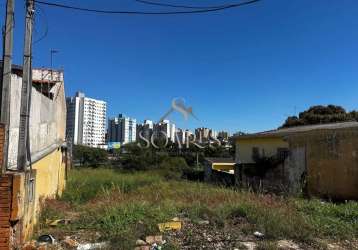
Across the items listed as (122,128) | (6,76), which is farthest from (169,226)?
(122,128)

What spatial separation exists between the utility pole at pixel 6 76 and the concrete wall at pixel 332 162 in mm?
12261

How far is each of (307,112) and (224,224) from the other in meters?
35.1

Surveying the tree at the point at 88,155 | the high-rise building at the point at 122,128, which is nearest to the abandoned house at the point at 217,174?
the tree at the point at 88,155

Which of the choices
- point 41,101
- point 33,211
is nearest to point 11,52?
point 33,211

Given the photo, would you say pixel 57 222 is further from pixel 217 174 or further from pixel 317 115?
pixel 317 115

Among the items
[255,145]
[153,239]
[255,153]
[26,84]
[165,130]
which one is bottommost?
[153,239]

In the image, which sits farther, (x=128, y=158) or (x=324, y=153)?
(x=128, y=158)

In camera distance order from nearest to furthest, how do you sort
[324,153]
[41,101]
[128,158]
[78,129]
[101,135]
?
[41,101]
[324,153]
[78,129]
[128,158]
[101,135]

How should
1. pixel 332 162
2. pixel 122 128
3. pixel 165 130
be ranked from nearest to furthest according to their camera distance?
pixel 332 162
pixel 165 130
pixel 122 128

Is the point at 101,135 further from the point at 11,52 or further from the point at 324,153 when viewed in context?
the point at 11,52

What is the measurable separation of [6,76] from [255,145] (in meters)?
23.7

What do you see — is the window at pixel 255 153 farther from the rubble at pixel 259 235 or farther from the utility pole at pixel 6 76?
the utility pole at pixel 6 76

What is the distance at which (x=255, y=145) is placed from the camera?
2888 cm

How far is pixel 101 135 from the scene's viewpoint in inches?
2282
